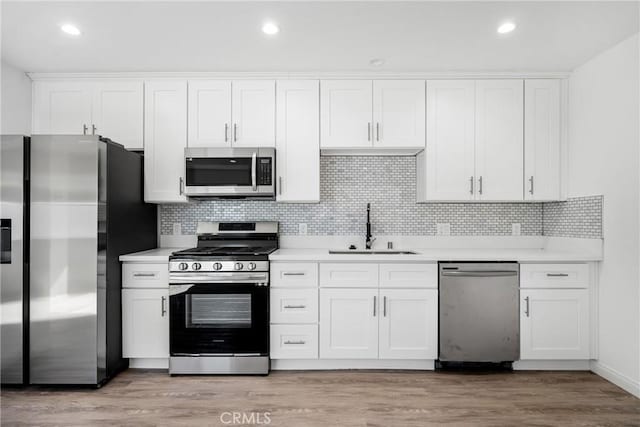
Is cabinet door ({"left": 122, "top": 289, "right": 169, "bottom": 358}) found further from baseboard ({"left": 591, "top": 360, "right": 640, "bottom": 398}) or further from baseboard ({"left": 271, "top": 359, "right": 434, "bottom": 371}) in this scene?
baseboard ({"left": 591, "top": 360, "right": 640, "bottom": 398})

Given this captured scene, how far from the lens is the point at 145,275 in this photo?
9.80ft

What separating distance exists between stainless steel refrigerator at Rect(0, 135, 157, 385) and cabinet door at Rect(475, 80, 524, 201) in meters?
2.97

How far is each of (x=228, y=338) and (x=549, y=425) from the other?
216 cm

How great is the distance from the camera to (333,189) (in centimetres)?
361

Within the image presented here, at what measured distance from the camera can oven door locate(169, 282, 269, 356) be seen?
2898 mm

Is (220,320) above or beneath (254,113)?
beneath

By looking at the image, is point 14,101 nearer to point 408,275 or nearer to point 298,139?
point 298,139

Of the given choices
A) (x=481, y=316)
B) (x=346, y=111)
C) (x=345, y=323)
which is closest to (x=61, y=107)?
(x=346, y=111)

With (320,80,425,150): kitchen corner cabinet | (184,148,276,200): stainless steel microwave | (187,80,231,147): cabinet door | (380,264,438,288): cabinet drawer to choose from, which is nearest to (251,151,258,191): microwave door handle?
(184,148,276,200): stainless steel microwave

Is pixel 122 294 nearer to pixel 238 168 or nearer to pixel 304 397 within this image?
pixel 238 168

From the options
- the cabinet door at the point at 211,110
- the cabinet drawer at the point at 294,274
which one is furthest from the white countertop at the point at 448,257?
the cabinet door at the point at 211,110

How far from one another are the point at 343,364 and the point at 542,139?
250cm

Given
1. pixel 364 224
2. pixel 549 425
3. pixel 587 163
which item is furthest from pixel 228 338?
pixel 587 163

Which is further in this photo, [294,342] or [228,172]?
[228,172]
